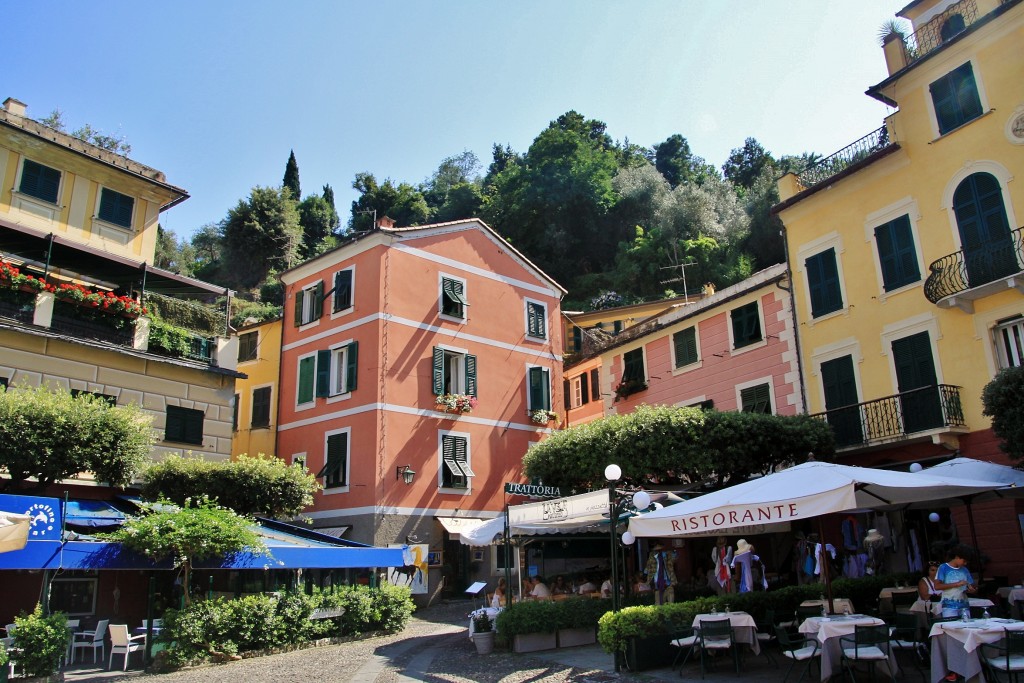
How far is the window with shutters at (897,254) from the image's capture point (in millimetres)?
17953

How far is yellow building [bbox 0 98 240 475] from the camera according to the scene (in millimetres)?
18500

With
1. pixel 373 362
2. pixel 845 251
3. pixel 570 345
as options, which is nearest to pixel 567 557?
pixel 373 362

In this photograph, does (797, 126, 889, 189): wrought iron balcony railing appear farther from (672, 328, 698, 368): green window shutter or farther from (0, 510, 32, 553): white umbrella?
(0, 510, 32, 553): white umbrella

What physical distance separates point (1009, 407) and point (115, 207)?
22.0m

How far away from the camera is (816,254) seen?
67.1ft

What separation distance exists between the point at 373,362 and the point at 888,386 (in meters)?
14.7

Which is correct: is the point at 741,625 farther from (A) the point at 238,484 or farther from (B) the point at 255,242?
(B) the point at 255,242

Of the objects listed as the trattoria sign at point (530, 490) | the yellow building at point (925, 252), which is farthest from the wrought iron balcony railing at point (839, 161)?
the trattoria sign at point (530, 490)

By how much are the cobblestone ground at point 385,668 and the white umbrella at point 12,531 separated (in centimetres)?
314

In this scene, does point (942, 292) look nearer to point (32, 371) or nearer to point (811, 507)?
point (811, 507)

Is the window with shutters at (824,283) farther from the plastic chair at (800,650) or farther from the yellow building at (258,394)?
the yellow building at (258,394)

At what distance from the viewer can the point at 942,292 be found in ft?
55.0

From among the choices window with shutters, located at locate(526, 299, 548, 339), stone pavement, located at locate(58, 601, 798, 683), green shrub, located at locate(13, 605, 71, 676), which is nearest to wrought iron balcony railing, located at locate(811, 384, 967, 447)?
stone pavement, located at locate(58, 601, 798, 683)

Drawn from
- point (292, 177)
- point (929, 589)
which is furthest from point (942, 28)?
point (292, 177)
